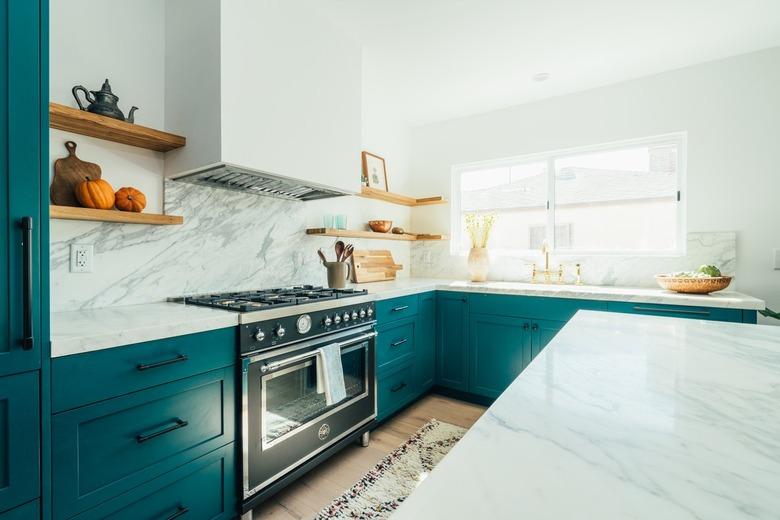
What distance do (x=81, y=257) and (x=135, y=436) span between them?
88 cm

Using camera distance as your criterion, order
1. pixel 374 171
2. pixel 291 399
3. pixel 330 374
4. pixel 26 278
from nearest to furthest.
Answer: pixel 26 278, pixel 291 399, pixel 330 374, pixel 374 171

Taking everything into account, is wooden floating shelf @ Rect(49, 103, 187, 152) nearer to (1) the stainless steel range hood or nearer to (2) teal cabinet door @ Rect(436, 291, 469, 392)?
(1) the stainless steel range hood

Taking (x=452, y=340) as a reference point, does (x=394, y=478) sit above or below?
below

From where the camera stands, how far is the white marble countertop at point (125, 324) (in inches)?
45.7

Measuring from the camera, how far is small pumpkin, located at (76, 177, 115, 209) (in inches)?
62.5

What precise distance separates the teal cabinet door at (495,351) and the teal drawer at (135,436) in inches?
74.4

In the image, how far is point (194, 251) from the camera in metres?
2.06

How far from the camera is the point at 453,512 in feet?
1.14

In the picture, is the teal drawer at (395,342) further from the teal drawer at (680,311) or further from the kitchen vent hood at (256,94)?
the teal drawer at (680,311)

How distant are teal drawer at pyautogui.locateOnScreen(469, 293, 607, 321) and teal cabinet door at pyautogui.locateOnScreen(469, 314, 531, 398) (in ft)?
0.17

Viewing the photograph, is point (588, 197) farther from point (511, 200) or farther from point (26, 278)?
point (26, 278)

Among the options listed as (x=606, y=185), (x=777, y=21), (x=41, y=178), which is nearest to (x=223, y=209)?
(x=41, y=178)

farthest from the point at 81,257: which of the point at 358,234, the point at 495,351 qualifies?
the point at 495,351

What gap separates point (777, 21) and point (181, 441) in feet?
12.6
